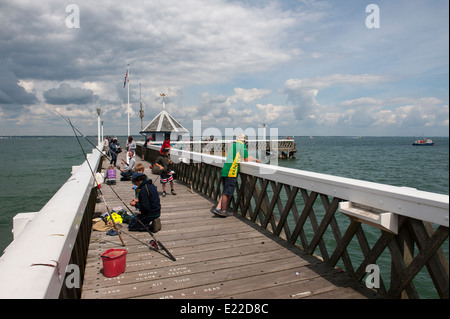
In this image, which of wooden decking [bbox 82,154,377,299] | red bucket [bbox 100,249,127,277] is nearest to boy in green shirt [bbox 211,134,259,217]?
wooden decking [bbox 82,154,377,299]

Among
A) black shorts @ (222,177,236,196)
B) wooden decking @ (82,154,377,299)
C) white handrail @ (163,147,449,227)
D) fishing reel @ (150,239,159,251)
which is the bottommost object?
wooden decking @ (82,154,377,299)

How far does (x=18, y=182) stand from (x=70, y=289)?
29.0m

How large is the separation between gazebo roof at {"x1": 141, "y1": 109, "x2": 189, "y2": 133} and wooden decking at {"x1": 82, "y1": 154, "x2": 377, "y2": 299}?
25857mm

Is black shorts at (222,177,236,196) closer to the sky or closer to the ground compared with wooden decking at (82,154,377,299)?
closer to the sky

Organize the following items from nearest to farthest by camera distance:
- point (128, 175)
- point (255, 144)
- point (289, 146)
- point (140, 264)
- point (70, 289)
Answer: point (70, 289) < point (140, 264) < point (128, 175) < point (255, 144) < point (289, 146)

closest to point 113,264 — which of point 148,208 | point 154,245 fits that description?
point 154,245

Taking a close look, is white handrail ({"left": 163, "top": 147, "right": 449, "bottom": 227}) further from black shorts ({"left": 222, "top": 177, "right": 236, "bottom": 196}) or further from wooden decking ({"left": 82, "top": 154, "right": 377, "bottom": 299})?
black shorts ({"left": 222, "top": 177, "right": 236, "bottom": 196})

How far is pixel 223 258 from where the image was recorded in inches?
175

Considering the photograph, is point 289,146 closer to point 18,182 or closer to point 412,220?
point 18,182

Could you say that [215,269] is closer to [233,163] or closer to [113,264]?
[113,264]

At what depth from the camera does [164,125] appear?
31422 millimetres

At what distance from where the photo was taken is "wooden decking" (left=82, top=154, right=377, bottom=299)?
3.44m

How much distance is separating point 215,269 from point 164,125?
2847 centimetres
